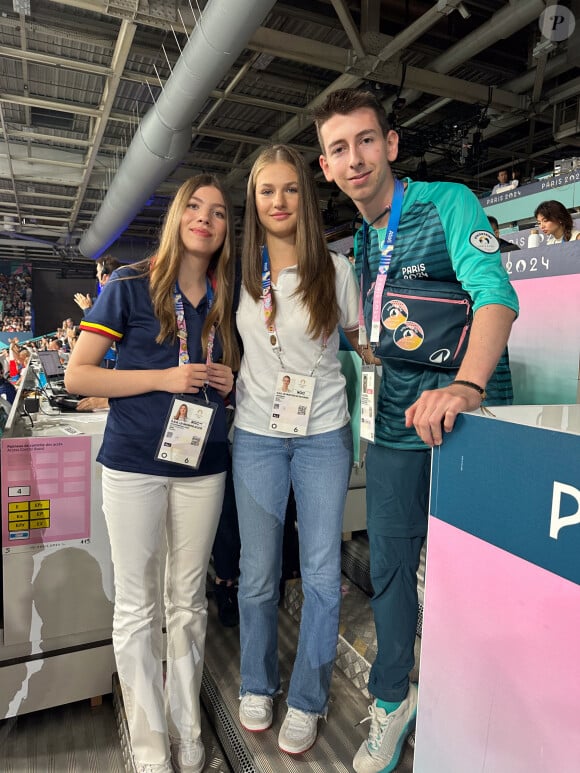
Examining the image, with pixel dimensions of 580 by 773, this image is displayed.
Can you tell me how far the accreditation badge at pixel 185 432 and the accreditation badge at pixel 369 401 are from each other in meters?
0.37

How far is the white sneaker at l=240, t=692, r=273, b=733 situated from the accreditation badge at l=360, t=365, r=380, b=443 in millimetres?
776

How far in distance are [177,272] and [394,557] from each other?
855 millimetres

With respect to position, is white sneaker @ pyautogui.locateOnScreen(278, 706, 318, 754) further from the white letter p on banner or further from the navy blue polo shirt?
the white letter p on banner

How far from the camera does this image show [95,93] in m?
6.66

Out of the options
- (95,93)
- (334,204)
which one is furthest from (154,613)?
(334,204)


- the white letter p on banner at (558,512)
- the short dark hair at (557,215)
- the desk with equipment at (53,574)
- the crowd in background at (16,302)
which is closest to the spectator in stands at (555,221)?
the short dark hair at (557,215)

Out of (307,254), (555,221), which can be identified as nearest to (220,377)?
(307,254)

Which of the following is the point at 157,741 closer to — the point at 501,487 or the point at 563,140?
the point at 501,487

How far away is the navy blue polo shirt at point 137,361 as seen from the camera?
1.26 metres

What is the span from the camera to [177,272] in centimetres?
131

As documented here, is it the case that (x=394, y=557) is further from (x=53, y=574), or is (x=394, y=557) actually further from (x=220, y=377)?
(x=53, y=574)

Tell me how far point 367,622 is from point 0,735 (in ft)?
4.12

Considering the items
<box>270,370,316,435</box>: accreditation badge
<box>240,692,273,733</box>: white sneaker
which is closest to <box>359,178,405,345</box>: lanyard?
<box>270,370,316,435</box>: accreditation badge

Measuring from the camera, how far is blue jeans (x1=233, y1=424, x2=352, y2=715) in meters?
1.34
